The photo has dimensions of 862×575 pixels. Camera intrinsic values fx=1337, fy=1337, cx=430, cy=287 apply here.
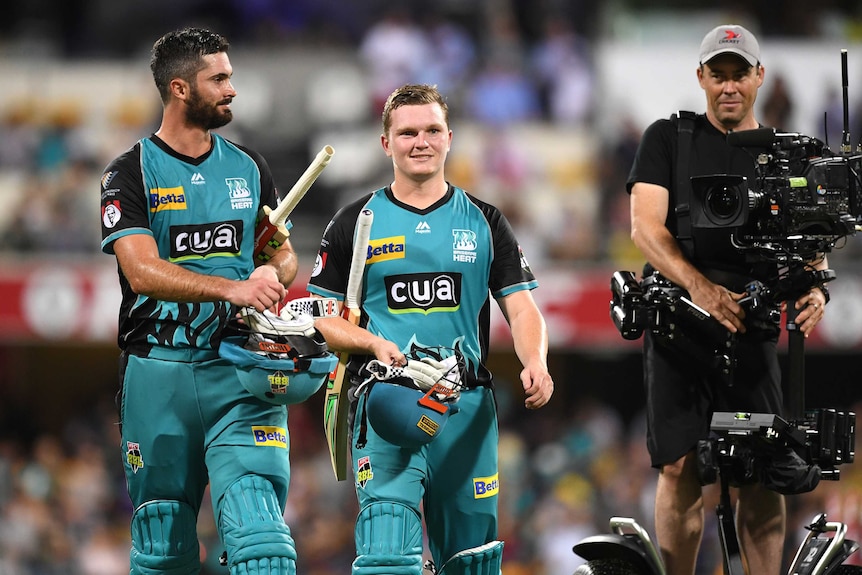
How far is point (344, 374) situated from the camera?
220 inches

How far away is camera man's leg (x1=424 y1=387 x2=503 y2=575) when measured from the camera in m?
5.38

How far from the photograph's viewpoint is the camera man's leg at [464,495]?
17.7 ft

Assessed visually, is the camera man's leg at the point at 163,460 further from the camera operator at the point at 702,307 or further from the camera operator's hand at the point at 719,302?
the camera operator's hand at the point at 719,302

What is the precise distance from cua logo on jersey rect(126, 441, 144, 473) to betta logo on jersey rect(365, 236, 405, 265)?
4.00ft

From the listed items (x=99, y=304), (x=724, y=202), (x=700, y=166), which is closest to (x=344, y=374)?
(x=724, y=202)

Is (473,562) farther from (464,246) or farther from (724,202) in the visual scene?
(724,202)

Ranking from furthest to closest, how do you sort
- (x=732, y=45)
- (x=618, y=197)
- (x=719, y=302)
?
(x=618, y=197) → (x=732, y=45) → (x=719, y=302)

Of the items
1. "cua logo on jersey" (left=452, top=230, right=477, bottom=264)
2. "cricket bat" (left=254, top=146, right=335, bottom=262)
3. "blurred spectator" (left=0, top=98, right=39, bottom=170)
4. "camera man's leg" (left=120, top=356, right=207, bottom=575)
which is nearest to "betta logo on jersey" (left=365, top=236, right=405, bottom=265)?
"cua logo on jersey" (left=452, top=230, right=477, bottom=264)

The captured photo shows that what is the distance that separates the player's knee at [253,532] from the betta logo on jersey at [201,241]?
37.3 inches

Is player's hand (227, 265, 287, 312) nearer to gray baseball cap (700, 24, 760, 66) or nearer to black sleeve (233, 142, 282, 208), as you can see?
black sleeve (233, 142, 282, 208)

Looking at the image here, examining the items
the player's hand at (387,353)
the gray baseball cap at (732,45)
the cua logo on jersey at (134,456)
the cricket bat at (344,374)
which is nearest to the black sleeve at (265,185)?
the cricket bat at (344,374)

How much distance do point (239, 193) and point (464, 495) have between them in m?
1.57

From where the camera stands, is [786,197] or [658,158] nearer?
[786,197]

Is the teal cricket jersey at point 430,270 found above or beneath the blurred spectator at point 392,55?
beneath
